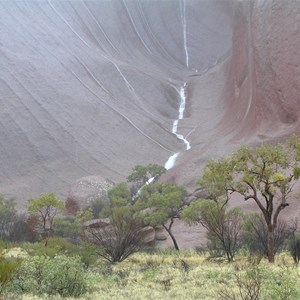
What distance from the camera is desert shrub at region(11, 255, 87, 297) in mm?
9531

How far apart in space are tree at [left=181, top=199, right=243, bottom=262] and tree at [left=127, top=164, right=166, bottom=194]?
1139 centimetres

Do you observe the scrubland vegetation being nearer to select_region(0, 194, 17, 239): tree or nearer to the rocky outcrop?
select_region(0, 194, 17, 239): tree

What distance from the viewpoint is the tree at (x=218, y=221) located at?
16625mm

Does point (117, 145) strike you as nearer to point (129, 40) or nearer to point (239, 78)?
point (239, 78)

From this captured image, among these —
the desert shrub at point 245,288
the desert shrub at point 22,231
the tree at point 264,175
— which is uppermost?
the tree at point 264,175

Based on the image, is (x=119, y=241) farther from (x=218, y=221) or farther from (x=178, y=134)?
(x=178, y=134)

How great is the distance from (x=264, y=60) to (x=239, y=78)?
7.35 meters

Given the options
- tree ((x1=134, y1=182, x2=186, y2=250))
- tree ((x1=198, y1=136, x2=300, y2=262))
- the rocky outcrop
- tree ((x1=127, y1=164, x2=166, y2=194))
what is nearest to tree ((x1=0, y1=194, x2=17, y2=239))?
the rocky outcrop

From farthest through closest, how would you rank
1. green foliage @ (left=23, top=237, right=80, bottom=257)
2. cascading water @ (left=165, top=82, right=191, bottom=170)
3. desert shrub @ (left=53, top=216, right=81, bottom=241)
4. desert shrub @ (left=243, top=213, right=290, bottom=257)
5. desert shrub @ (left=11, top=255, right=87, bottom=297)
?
cascading water @ (left=165, top=82, right=191, bottom=170)
desert shrub @ (left=53, top=216, right=81, bottom=241)
desert shrub @ (left=243, top=213, right=290, bottom=257)
green foliage @ (left=23, top=237, right=80, bottom=257)
desert shrub @ (left=11, top=255, right=87, bottom=297)

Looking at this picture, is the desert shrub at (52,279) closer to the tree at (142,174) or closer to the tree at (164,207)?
the tree at (164,207)

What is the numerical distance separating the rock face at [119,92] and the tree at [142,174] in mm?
1076

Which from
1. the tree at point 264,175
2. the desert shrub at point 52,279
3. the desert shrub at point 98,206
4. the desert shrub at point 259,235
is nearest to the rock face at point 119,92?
the desert shrub at point 98,206

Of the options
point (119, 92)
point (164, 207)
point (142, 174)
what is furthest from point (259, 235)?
point (119, 92)

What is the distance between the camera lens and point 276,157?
14.9m
